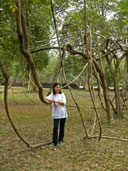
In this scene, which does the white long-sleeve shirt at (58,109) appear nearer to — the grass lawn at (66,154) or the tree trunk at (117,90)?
the grass lawn at (66,154)

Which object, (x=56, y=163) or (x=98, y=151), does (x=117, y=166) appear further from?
(x=56, y=163)

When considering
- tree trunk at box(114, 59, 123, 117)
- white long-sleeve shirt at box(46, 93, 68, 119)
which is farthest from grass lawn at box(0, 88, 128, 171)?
tree trunk at box(114, 59, 123, 117)

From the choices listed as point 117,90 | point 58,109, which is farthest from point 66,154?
point 117,90

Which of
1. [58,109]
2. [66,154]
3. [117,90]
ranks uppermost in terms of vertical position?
[117,90]

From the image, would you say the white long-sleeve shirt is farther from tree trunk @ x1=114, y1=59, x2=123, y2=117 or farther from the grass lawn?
tree trunk @ x1=114, y1=59, x2=123, y2=117

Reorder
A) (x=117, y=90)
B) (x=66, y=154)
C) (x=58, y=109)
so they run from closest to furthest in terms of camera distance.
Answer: (x=66, y=154)
(x=58, y=109)
(x=117, y=90)

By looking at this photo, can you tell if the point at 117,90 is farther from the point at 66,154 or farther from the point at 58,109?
the point at 66,154

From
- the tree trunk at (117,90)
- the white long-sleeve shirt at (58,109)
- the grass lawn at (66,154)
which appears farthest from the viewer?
the tree trunk at (117,90)

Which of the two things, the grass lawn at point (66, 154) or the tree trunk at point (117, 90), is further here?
the tree trunk at point (117, 90)

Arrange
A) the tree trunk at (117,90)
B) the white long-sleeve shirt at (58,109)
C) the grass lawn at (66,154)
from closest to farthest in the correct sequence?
the grass lawn at (66,154) < the white long-sleeve shirt at (58,109) < the tree trunk at (117,90)

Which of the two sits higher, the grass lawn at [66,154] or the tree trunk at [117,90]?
the tree trunk at [117,90]

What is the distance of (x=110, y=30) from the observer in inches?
352

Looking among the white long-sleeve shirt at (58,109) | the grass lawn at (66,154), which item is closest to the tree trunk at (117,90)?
the grass lawn at (66,154)

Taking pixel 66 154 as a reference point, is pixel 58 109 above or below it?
above
